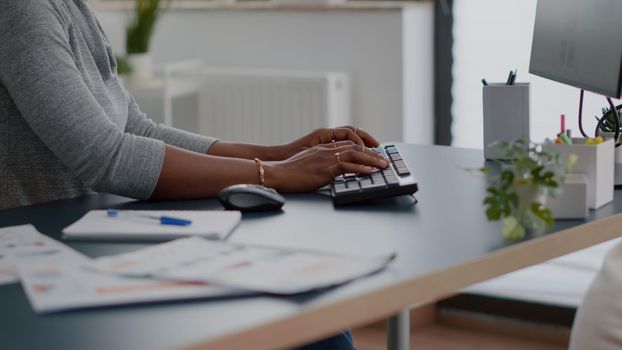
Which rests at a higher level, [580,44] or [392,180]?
[580,44]

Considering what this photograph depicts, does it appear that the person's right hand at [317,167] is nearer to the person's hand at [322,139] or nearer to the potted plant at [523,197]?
the person's hand at [322,139]

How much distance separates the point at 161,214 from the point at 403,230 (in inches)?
12.9

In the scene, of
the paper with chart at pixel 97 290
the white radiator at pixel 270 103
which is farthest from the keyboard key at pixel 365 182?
the white radiator at pixel 270 103

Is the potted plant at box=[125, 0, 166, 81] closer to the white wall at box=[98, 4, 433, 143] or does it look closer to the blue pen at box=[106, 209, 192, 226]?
the white wall at box=[98, 4, 433, 143]

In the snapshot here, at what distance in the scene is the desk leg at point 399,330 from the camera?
5.28 ft

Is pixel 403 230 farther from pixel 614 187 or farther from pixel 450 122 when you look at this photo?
Result: pixel 450 122

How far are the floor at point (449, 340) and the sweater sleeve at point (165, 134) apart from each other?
4.43ft

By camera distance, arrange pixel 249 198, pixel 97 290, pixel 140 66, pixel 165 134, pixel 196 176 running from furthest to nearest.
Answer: pixel 140 66
pixel 165 134
pixel 196 176
pixel 249 198
pixel 97 290

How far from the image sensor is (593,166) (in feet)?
4.57

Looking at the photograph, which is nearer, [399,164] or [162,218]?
[162,218]

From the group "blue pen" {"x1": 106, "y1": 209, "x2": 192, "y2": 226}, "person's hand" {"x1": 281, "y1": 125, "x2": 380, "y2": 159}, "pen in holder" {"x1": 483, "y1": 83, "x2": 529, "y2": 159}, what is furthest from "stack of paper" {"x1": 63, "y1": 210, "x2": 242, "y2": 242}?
"pen in holder" {"x1": 483, "y1": 83, "x2": 529, "y2": 159}

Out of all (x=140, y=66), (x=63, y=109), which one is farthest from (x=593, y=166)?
(x=140, y=66)

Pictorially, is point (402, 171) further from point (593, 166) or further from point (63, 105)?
point (63, 105)

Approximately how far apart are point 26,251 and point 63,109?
1.02 ft
